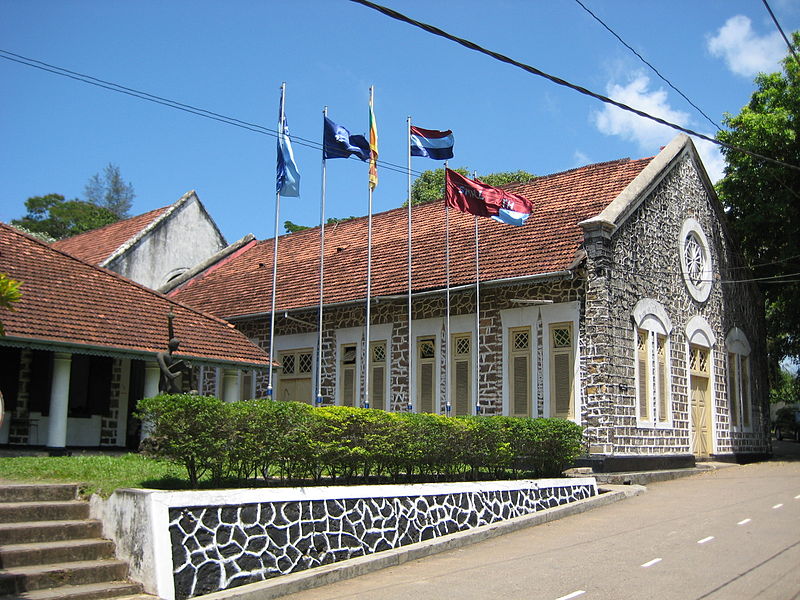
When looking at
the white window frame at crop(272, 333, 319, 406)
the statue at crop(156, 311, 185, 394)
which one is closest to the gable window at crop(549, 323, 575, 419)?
the white window frame at crop(272, 333, 319, 406)

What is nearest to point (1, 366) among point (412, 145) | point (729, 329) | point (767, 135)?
point (412, 145)

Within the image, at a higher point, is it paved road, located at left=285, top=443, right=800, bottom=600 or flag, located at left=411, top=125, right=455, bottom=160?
flag, located at left=411, top=125, right=455, bottom=160

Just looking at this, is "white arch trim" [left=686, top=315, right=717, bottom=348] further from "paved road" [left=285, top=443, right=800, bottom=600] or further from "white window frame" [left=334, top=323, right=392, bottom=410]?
"white window frame" [left=334, top=323, right=392, bottom=410]

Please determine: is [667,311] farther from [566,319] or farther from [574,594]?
[574,594]

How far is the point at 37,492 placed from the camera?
361 inches

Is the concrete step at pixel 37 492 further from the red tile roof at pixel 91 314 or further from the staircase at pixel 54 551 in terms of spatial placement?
the red tile roof at pixel 91 314

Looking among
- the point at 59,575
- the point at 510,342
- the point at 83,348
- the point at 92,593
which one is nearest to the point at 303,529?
the point at 92,593

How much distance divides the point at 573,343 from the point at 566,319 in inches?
21.3

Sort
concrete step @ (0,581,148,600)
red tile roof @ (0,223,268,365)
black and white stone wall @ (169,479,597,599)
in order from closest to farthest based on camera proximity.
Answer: concrete step @ (0,581,148,600), black and white stone wall @ (169,479,597,599), red tile roof @ (0,223,268,365)

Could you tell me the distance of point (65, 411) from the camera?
50.3 feet

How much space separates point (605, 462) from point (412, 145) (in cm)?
772

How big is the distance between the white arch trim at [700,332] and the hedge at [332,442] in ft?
24.1

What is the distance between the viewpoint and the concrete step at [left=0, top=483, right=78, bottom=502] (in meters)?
9.03

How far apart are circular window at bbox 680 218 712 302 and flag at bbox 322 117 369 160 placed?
877 centimetres
